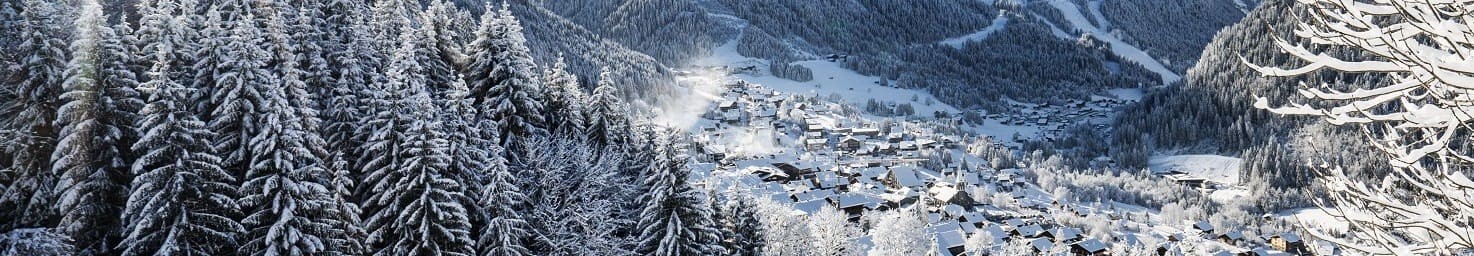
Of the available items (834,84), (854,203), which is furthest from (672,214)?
(834,84)

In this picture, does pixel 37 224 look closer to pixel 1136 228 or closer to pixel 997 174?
pixel 1136 228

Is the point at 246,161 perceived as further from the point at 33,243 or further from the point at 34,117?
the point at 33,243

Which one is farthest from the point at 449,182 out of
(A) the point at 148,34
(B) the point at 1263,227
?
(B) the point at 1263,227

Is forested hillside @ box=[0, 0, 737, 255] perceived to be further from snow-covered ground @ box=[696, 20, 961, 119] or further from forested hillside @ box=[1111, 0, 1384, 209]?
snow-covered ground @ box=[696, 20, 961, 119]

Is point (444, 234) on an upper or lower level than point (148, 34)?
lower

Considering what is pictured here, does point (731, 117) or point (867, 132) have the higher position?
point (731, 117)
